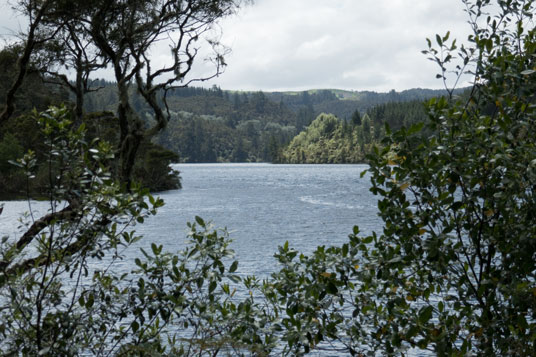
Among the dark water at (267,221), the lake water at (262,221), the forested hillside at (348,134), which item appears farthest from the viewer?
the forested hillside at (348,134)

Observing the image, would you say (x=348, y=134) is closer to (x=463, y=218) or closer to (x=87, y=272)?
(x=463, y=218)

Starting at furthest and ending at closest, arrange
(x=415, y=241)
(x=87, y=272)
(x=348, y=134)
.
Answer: (x=348, y=134) → (x=87, y=272) → (x=415, y=241)

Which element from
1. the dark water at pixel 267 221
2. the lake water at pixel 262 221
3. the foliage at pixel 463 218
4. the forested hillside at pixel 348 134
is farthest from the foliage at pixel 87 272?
the forested hillside at pixel 348 134

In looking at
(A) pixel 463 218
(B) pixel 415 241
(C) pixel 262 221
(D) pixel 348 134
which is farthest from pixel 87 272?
(D) pixel 348 134

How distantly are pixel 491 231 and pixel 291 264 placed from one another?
1.49 meters

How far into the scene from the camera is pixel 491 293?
3.37 metres

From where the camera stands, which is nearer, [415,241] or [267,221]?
[415,241]

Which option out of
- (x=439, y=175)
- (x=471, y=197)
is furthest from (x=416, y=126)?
(x=471, y=197)

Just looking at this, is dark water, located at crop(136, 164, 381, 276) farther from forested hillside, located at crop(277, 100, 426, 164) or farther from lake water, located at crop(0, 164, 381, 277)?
forested hillside, located at crop(277, 100, 426, 164)

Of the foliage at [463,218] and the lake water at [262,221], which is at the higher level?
the foliage at [463,218]

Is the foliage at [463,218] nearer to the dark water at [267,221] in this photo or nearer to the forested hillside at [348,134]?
the dark water at [267,221]

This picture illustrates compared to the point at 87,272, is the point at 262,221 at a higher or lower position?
lower

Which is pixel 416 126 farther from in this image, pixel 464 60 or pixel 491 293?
pixel 491 293

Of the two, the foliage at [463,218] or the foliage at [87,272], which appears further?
the foliage at [87,272]
